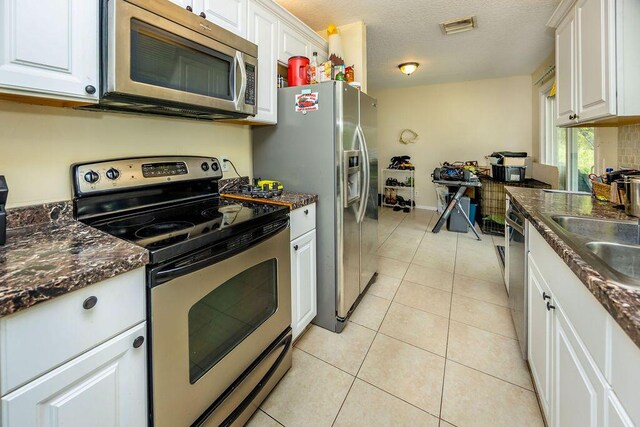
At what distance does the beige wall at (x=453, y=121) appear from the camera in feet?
15.7

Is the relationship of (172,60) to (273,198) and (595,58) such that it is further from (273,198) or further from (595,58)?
(595,58)

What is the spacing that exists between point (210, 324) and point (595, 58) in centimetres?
233

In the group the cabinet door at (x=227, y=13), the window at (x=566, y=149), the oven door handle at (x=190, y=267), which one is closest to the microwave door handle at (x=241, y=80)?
the cabinet door at (x=227, y=13)

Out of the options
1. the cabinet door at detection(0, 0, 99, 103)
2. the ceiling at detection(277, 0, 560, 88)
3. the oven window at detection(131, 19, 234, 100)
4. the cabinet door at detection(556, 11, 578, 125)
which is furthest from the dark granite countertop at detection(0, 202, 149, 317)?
the cabinet door at detection(556, 11, 578, 125)

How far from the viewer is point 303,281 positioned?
68.7 inches

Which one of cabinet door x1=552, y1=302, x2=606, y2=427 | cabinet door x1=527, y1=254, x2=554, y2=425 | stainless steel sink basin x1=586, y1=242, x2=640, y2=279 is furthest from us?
cabinet door x1=527, y1=254, x2=554, y2=425

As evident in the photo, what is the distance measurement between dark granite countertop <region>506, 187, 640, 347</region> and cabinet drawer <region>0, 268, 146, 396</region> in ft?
3.75

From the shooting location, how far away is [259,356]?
1.34 metres

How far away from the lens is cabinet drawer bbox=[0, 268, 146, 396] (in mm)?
619

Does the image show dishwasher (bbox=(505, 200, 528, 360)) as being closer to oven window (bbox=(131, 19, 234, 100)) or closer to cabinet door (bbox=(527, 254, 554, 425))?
cabinet door (bbox=(527, 254, 554, 425))

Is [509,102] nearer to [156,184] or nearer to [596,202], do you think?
[596,202]

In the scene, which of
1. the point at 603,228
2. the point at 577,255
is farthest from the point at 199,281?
the point at 603,228

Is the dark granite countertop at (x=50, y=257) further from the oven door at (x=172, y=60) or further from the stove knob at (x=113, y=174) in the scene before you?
the oven door at (x=172, y=60)

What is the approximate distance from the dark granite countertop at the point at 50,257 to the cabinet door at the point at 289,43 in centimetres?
153
